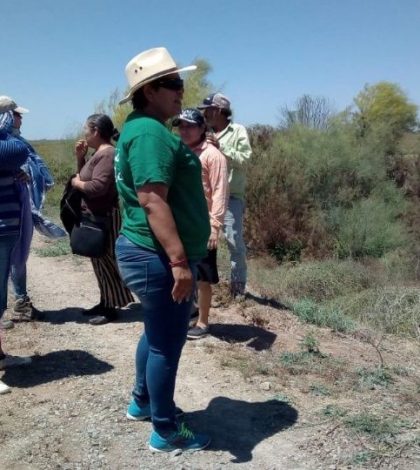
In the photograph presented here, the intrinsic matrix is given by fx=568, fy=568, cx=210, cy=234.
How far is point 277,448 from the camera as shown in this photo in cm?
319

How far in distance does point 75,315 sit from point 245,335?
67.7 inches

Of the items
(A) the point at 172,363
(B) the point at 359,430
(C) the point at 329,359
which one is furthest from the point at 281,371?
(A) the point at 172,363

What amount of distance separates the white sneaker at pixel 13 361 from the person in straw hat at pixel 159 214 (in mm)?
1720

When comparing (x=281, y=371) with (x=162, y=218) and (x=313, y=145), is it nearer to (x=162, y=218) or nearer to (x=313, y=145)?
(x=162, y=218)

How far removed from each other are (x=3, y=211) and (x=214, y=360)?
6.32ft

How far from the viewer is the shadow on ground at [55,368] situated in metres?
4.10

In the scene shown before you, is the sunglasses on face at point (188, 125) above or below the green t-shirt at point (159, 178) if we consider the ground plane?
above

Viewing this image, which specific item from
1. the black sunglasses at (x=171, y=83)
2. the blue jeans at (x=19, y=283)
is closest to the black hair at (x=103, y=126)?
the blue jeans at (x=19, y=283)

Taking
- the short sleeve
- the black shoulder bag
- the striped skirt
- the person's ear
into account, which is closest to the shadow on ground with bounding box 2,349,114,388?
the striped skirt

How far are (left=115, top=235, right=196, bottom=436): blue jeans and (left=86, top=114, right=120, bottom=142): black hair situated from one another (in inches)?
83.7

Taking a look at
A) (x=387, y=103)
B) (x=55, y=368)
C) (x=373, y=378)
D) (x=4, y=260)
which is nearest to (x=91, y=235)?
(x=4, y=260)

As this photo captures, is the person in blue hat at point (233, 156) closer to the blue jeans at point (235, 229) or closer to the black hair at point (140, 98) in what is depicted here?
the blue jeans at point (235, 229)

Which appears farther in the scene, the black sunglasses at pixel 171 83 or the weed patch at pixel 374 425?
the weed patch at pixel 374 425

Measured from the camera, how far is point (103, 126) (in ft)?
15.9
